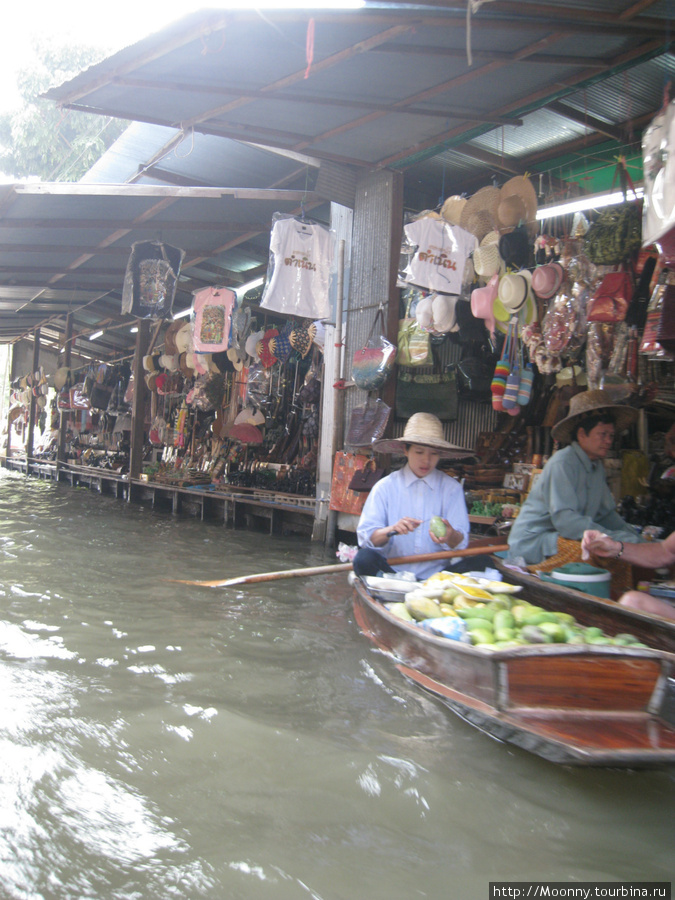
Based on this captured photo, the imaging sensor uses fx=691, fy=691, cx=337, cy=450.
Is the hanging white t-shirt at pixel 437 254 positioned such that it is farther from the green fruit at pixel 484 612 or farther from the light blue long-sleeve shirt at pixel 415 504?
the green fruit at pixel 484 612

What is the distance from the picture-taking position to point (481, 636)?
3004 millimetres

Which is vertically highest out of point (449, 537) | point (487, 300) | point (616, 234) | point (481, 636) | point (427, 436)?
point (616, 234)

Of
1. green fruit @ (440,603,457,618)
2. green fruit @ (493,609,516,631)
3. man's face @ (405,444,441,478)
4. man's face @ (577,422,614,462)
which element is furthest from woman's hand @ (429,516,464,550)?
green fruit @ (493,609,516,631)

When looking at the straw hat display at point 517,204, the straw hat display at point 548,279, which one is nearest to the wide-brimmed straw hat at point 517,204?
the straw hat display at point 517,204

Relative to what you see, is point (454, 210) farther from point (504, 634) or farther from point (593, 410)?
point (504, 634)

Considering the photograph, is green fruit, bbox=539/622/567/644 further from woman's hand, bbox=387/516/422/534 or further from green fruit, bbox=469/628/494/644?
woman's hand, bbox=387/516/422/534

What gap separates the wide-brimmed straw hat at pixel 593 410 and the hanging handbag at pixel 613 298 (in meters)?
0.70

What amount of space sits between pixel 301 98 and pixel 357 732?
467 centimetres

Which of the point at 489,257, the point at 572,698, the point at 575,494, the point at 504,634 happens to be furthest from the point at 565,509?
the point at 489,257

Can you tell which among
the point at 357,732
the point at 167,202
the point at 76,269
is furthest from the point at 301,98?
the point at 76,269

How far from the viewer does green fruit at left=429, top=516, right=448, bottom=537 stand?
4.30 m

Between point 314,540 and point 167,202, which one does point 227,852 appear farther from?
point 167,202

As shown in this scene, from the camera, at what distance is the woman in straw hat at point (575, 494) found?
13.8ft

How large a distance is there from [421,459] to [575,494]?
0.97m
